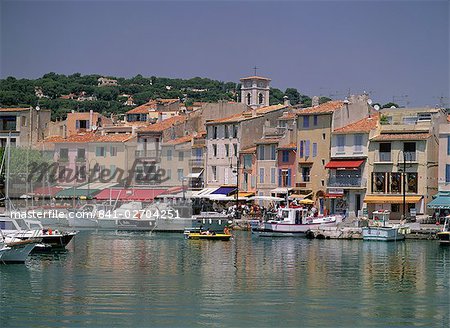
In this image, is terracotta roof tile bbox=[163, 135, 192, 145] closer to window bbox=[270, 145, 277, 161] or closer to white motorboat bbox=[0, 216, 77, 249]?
window bbox=[270, 145, 277, 161]

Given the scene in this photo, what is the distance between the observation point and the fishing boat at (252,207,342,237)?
6450 centimetres

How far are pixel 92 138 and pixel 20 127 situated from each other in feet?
28.2

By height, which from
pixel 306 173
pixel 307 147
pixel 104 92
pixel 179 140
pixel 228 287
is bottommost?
pixel 228 287

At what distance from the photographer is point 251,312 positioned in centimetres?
3105

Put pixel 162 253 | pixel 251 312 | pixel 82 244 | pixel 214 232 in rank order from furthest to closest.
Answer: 1. pixel 214 232
2. pixel 82 244
3. pixel 162 253
4. pixel 251 312

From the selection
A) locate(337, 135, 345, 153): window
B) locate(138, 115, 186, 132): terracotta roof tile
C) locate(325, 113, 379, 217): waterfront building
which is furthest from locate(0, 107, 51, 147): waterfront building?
locate(337, 135, 345, 153): window

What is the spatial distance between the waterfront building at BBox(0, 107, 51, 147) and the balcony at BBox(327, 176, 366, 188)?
36.0 meters

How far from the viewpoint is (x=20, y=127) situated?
9831cm

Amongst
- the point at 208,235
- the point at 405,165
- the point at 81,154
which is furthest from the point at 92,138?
the point at 208,235

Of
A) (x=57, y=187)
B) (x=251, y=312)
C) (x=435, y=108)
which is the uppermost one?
(x=435, y=108)

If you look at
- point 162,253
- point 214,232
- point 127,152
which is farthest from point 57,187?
point 162,253

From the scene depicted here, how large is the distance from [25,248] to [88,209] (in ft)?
103

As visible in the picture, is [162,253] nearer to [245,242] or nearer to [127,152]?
[245,242]

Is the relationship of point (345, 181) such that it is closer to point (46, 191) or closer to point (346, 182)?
point (346, 182)
